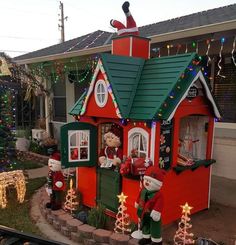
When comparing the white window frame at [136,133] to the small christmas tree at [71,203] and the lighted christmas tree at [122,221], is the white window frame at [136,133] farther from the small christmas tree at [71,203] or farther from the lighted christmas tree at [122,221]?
the small christmas tree at [71,203]

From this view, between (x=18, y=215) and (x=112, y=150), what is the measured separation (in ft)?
6.87

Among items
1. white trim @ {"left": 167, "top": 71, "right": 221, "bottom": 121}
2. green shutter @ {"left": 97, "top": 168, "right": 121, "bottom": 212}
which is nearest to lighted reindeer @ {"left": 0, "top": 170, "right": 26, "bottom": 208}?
green shutter @ {"left": 97, "top": 168, "right": 121, "bottom": 212}

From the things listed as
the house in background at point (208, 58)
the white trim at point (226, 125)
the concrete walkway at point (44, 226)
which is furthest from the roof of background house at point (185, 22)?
the concrete walkway at point (44, 226)

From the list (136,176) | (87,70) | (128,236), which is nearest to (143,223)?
(128,236)

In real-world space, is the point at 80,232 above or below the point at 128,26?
below

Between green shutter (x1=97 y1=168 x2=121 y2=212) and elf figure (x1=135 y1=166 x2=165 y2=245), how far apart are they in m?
0.97

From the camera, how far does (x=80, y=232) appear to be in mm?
4266

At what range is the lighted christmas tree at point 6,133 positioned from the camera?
6.72 m

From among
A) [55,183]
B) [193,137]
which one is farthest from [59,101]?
[193,137]

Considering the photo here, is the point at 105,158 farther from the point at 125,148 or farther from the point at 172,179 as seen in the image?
the point at 172,179

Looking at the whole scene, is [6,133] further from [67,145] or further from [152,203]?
[152,203]

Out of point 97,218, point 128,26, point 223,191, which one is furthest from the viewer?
point 223,191

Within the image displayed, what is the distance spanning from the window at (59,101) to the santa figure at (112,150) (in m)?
7.12

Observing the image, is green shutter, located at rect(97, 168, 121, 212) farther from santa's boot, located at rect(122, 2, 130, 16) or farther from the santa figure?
santa's boot, located at rect(122, 2, 130, 16)
